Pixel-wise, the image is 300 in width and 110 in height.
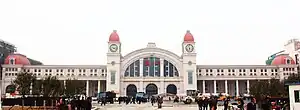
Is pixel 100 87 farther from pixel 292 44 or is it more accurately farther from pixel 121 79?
pixel 292 44

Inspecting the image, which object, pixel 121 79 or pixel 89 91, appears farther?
pixel 89 91

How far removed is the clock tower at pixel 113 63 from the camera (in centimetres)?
8719

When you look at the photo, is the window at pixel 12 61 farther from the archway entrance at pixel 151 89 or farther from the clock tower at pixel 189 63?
the clock tower at pixel 189 63

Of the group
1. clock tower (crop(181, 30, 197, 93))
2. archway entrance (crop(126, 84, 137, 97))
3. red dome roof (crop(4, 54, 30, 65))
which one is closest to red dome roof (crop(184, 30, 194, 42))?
clock tower (crop(181, 30, 197, 93))

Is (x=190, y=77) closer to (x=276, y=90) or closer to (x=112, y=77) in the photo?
(x=112, y=77)

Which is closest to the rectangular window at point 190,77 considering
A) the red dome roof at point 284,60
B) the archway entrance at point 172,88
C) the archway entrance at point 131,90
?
the archway entrance at point 172,88

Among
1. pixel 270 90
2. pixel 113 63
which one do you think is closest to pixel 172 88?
pixel 113 63

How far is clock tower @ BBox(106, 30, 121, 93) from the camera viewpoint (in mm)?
87188

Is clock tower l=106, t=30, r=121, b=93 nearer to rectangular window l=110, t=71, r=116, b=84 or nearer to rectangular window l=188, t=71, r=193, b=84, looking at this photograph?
rectangular window l=110, t=71, r=116, b=84

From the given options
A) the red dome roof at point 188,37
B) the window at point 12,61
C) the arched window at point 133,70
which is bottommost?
the arched window at point 133,70

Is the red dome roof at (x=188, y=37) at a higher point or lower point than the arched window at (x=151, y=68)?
higher

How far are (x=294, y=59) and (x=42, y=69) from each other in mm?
61607

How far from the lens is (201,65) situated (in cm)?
9262

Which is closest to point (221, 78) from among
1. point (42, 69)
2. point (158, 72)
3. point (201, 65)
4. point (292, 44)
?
point (201, 65)
